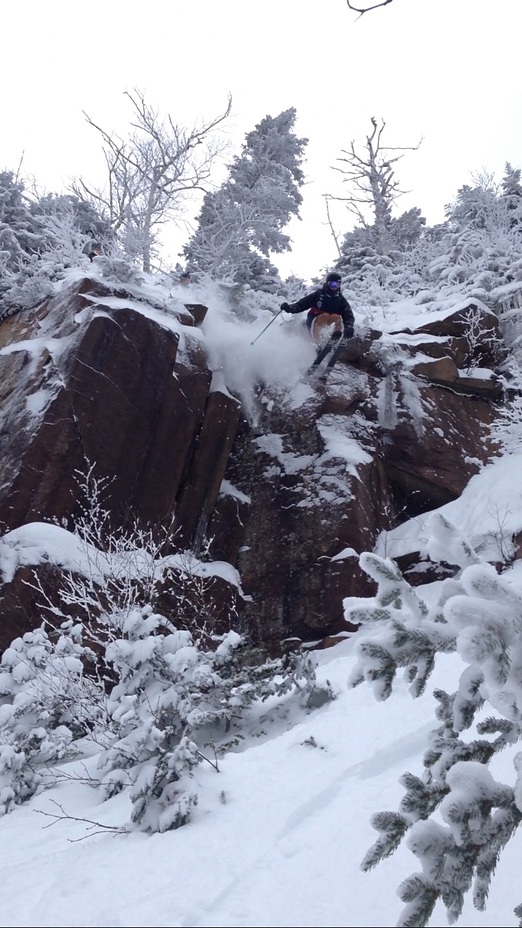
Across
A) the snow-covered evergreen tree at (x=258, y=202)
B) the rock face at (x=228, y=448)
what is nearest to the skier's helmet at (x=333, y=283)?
the rock face at (x=228, y=448)

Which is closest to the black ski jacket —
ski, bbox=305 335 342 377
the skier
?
the skier

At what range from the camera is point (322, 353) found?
37.9ft

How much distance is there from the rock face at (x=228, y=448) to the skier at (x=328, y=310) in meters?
0.68

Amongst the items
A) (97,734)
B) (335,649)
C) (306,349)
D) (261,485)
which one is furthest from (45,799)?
(306,349)

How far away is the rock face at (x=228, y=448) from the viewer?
29.6 ft

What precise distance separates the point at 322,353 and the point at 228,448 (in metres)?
2.54

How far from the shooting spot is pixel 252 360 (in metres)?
12.0

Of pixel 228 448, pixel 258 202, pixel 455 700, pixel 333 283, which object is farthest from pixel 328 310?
pixel 258 202

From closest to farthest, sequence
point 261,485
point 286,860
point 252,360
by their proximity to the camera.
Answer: point 286,860 < point 261,485 < point 252,360

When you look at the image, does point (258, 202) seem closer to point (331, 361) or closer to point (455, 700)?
point (331, 361)

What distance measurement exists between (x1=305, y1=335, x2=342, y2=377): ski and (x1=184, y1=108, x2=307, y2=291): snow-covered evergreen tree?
30.0 ft

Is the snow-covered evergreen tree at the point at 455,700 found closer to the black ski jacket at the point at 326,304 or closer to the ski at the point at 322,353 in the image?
the ski at the point at 322,353

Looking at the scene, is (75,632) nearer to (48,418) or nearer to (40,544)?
(40,544)

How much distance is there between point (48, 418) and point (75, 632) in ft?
11.9
